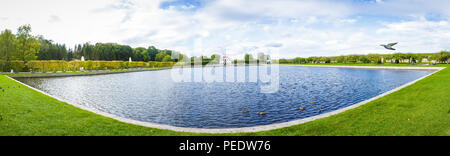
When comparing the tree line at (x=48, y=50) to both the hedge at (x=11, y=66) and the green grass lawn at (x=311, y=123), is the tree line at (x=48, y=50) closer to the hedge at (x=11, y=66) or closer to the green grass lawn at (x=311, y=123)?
the hedge at (x=11, y=66)

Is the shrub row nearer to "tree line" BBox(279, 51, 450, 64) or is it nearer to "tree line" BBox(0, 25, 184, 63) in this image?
"tree line" BBox(0, 25, 184, 63)

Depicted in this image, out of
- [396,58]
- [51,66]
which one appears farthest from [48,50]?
[396,58]

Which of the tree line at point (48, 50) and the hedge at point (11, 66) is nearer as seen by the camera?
the hedge at point (11, 66)

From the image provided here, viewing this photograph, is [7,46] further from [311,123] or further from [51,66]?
[311,123]

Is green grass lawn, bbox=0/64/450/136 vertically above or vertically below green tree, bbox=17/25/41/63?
below

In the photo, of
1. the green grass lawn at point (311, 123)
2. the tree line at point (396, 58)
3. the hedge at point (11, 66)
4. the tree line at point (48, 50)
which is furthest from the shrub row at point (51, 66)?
the tree line at point (396, 58)

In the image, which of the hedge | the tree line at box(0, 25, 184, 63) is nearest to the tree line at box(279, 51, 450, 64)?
the tree line at box(0, 25, 184, 63)

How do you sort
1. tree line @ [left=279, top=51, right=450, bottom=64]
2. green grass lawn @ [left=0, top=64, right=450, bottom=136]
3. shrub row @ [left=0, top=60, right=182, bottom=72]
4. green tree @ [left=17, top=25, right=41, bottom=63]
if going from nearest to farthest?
green grass lawn @ [left=0, top=64, right=450, bottom=136] < shrub row @ [left=0, top=60, right=182, bottom=72] < green tree @ [left=17, top=25, right=41, bottom=63] < tree line @ [left=279, top=51, right=450, bottom=64]

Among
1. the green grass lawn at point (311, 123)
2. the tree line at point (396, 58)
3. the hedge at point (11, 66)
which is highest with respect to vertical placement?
the tree line at point (396, 58)

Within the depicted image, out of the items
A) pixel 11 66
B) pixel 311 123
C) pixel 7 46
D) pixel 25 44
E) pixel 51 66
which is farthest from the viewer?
pixel 25 44

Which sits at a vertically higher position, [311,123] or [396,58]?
[396,58]

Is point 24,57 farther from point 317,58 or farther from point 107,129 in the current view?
point 317,58

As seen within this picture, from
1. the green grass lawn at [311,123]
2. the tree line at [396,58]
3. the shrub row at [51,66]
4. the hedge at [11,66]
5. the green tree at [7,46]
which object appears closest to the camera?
the green grass lawn at [311,123]
